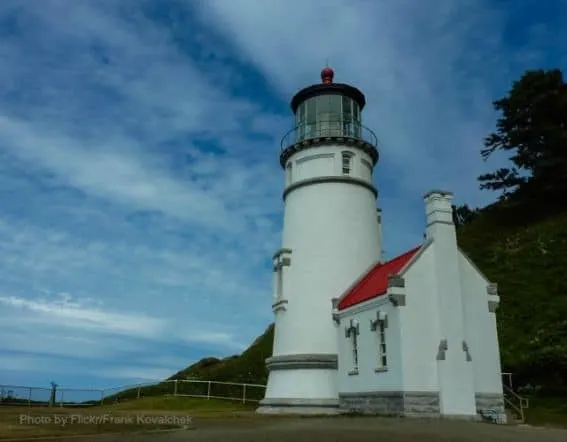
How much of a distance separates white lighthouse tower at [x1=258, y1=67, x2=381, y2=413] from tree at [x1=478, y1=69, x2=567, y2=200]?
25264 millimetres

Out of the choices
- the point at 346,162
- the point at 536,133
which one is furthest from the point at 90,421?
the point at 536,133

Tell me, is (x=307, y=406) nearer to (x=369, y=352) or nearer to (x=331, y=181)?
(x=369, y=352)

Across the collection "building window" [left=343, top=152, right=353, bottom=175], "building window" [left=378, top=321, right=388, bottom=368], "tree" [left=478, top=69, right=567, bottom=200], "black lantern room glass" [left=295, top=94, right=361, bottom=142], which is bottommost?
"building window" [left=378, top=321, right=388, bottom=368]

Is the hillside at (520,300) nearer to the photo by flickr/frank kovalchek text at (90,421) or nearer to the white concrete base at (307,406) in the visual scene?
the white concrete base at (307,406)

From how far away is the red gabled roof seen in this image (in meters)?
19.5

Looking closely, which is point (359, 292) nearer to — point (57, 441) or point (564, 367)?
point (564, 367)

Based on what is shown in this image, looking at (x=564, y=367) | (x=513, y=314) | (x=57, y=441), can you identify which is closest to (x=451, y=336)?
(x=564, y=367)

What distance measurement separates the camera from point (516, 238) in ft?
140

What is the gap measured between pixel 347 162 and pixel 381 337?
8079 millimetres

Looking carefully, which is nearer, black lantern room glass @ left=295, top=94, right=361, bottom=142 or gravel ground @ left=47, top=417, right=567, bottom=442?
gravel ground @ left=47, top=417, right=567, bottom=442

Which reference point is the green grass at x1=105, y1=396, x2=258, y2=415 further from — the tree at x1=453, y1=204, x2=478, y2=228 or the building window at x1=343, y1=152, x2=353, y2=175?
the tree at x1=453, y1=204, x2=478, y2=228

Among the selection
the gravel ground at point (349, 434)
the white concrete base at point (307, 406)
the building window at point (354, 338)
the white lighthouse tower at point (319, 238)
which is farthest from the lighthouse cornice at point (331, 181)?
the gravel ground at point (349, 434)

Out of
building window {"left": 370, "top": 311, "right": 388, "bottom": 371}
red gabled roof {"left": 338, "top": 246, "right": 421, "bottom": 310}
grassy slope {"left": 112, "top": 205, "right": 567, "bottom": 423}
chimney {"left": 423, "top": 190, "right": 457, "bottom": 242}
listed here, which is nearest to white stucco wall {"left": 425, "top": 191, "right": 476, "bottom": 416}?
chimney {"left": 423, "top": 190, "right": 457, "bottom": 242}

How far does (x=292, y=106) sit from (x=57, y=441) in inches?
711
